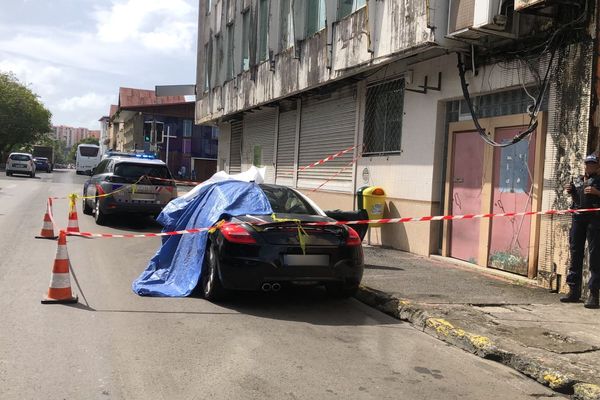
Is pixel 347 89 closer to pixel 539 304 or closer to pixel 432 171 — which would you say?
pixel 432 171

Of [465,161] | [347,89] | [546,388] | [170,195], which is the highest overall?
[347,89]

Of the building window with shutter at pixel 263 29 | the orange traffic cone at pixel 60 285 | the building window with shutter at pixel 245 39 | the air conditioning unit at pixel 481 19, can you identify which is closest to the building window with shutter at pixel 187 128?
the building window with shutter at pixel 245 39

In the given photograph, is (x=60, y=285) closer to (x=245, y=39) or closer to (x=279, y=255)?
(x=279, y=255)

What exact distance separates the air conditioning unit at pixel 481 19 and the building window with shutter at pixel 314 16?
5.81m

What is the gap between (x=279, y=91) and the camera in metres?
16.4

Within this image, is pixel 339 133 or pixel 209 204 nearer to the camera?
pixel 209 204

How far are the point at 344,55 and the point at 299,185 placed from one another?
205 inches

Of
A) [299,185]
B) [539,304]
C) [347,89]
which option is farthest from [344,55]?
[539,304]

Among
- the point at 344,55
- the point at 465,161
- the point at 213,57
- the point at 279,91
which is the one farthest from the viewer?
the point at 213,57

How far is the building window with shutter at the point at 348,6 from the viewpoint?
470 inches

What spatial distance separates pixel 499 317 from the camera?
6180mm

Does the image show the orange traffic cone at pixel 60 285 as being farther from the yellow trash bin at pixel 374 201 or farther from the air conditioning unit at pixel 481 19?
the yellow trash bin at pixel 374 201

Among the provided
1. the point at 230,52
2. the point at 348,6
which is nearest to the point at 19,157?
the point at 230,52

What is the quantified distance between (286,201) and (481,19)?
12.4 feet
